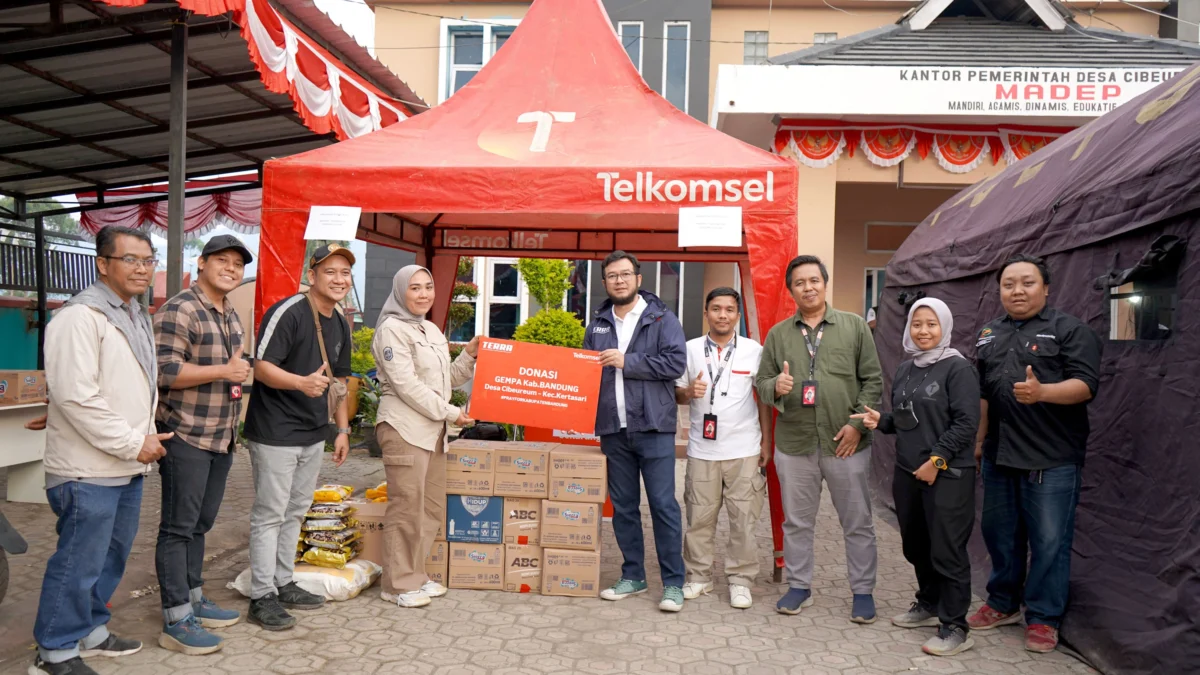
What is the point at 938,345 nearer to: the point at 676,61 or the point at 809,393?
the point at 809,393

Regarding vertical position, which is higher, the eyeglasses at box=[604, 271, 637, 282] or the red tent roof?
the red tent roof

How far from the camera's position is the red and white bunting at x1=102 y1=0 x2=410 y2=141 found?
5195 mm

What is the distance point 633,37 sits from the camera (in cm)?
1443

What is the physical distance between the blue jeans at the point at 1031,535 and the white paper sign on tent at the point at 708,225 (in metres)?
1.87

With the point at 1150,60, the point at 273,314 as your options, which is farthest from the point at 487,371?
the point at 1150,60

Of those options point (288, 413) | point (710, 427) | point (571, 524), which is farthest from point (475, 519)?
point (710, 427)

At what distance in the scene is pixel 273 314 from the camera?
3971 millimetres

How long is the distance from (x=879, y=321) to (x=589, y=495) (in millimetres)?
4701

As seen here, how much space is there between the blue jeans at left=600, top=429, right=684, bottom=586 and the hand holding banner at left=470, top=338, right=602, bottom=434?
0.24 metres

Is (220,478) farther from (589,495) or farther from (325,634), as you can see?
(589,495)

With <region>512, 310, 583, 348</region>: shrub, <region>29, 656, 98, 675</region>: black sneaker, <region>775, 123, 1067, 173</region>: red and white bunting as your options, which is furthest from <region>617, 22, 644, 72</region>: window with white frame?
<region>29, 656, 98, 675</region>: black sneaker

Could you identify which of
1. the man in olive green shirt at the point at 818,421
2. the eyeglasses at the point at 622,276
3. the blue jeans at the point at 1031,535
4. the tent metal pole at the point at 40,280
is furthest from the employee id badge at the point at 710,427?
the tent metal pole at the point at 40,280

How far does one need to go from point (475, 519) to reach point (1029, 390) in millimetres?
2971

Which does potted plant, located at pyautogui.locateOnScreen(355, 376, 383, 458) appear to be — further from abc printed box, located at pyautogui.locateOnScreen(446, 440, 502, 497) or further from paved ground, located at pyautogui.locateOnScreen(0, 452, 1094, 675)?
abc printed box, located at pyautogui.locateOnScreen(446, 440, 502, 497)
